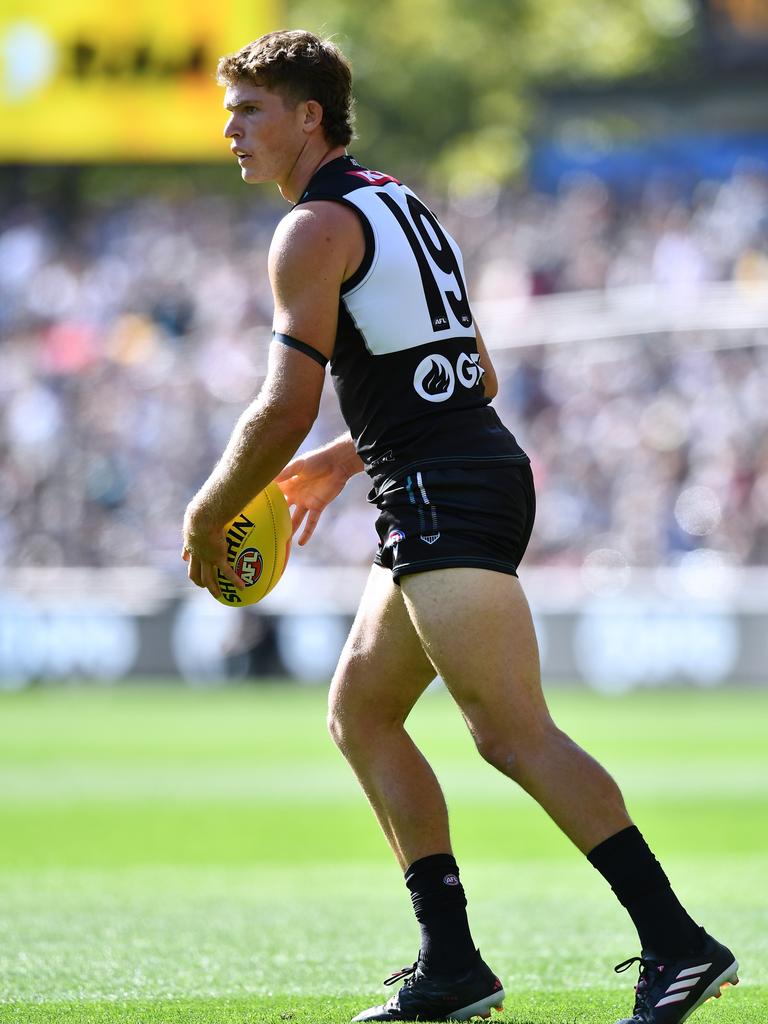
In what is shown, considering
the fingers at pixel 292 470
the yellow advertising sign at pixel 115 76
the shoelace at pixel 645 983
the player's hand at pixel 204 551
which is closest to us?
the shoelace at pixel 645 983

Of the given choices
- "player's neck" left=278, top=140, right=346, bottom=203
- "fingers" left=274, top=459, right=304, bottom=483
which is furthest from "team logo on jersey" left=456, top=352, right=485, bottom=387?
"fingers" left=274, top=459, right=304, bottom=483

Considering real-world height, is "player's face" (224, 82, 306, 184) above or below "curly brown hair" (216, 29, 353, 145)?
below

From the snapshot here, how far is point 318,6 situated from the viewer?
48281mm

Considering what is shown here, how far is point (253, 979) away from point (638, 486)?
14174 millimetres

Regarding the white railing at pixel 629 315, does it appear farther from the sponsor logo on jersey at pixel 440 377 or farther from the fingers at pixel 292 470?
the sponsor logo on jersey at pixel 440 377

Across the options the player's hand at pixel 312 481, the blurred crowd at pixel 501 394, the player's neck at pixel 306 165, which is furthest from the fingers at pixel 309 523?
the blurred crowd at pixel 501 394

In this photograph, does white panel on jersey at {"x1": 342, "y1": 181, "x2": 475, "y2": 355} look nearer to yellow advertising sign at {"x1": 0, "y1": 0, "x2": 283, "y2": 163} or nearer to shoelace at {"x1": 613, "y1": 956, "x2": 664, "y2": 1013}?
shoelace at {"x1": 613, "y1": 956, "x2": 664, "y2": 1013}

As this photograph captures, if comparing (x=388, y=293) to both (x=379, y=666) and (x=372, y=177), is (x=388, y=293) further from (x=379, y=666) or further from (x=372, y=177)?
(x=379, y=666)

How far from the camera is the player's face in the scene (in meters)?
4.61

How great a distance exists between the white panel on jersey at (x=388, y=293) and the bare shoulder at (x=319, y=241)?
6cm

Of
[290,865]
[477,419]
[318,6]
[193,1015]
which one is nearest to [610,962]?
[193,1015]

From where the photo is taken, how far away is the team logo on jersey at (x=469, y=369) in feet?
14.9

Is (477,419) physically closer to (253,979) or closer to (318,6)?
(253,979)

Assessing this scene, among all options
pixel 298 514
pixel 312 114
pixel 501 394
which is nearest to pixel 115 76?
pixel 501 394
